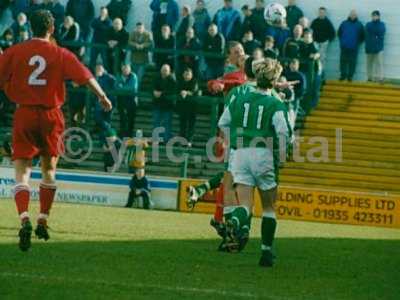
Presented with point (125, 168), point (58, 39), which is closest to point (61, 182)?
point (125, 168)

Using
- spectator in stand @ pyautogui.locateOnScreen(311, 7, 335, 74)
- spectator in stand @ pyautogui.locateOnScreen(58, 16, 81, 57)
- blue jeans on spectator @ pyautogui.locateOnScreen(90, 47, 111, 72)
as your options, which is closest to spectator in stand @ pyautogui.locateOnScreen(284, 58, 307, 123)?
spectator in stand @ pyautogui.locateOnScreen(311, 7, 335, 74)

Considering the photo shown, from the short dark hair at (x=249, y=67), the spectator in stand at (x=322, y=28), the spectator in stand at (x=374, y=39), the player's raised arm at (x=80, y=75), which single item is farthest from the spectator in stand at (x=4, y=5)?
the player's raised arm at (x=80, y=75)

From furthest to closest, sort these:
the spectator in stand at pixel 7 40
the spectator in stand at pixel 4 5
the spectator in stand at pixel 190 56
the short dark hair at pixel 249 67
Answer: the spectator in stand at pixel 4 5
the spectator in stand at pixel 7 40
the spectator in stand at pixel 190 56
the short dark hair at pixel 249 67

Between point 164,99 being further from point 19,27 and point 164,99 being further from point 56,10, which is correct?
point 56,10

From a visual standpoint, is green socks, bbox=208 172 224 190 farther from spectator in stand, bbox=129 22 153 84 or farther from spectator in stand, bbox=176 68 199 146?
spectator in stand, bbox=129 22 153 84

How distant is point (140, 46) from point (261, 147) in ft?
53.1

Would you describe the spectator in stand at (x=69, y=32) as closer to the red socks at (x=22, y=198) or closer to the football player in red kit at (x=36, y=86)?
the football player in red kit at (x=36, y=86)

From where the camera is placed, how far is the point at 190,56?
29.1m

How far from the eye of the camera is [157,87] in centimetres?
2831

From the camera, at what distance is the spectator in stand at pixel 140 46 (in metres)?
29.5

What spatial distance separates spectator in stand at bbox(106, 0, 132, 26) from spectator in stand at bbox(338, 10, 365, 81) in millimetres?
5081

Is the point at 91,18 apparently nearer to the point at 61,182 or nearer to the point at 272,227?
the point at 61,182

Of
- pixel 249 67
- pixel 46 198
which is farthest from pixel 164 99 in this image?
pixel 46 198

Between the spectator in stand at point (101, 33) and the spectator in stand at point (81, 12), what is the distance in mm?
1027
